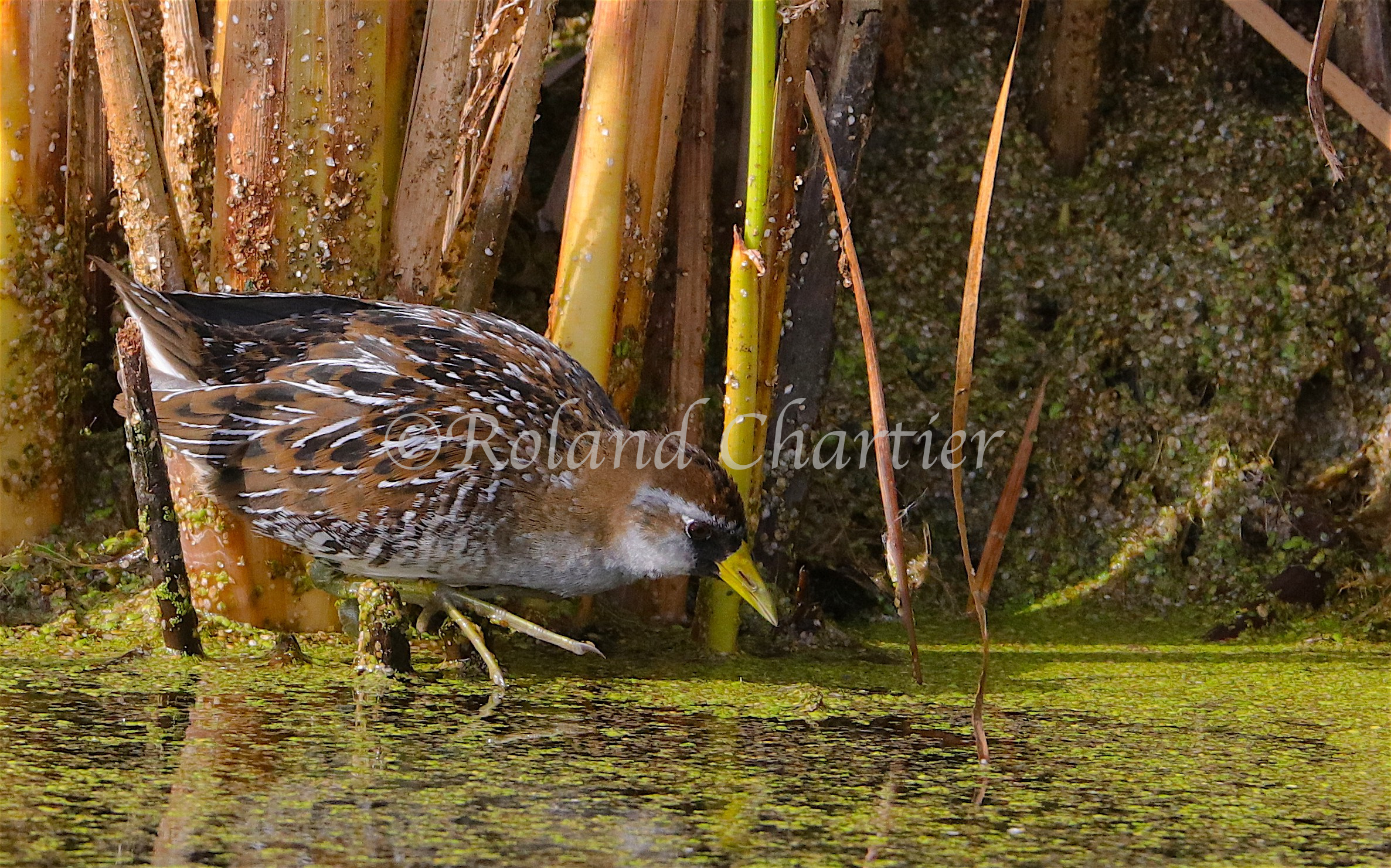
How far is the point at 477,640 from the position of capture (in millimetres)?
3283

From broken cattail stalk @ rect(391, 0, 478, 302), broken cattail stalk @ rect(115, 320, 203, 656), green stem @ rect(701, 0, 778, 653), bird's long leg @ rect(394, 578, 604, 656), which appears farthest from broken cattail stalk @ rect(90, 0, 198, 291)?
green stem @ rect(701, 0, 778, 653)

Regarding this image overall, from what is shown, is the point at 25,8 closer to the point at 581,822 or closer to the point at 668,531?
the point at 668,531

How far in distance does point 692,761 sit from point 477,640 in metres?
0.78

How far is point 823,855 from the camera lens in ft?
7.30

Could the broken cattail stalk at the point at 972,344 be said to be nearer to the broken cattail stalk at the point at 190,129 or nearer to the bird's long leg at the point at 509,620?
the bird's long leg at the point at 509,620

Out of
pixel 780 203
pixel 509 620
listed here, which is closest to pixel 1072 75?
pixel 780 203

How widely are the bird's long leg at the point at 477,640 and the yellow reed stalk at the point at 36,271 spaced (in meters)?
1.28

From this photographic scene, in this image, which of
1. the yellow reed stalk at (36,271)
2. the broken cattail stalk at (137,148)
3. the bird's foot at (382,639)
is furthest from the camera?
the yellow reed stalk at (36,271)

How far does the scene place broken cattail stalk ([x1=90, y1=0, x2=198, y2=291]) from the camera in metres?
3.44

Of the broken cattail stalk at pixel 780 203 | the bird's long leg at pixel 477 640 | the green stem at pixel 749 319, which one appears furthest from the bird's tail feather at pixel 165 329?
the broken cattail stalk at pixel 780 203

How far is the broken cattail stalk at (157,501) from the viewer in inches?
130

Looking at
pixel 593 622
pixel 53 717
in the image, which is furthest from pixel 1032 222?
pixel 53 717

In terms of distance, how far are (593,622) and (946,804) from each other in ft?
4.81

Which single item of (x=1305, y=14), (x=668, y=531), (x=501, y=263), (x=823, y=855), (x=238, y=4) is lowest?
(x=823, y=855)
